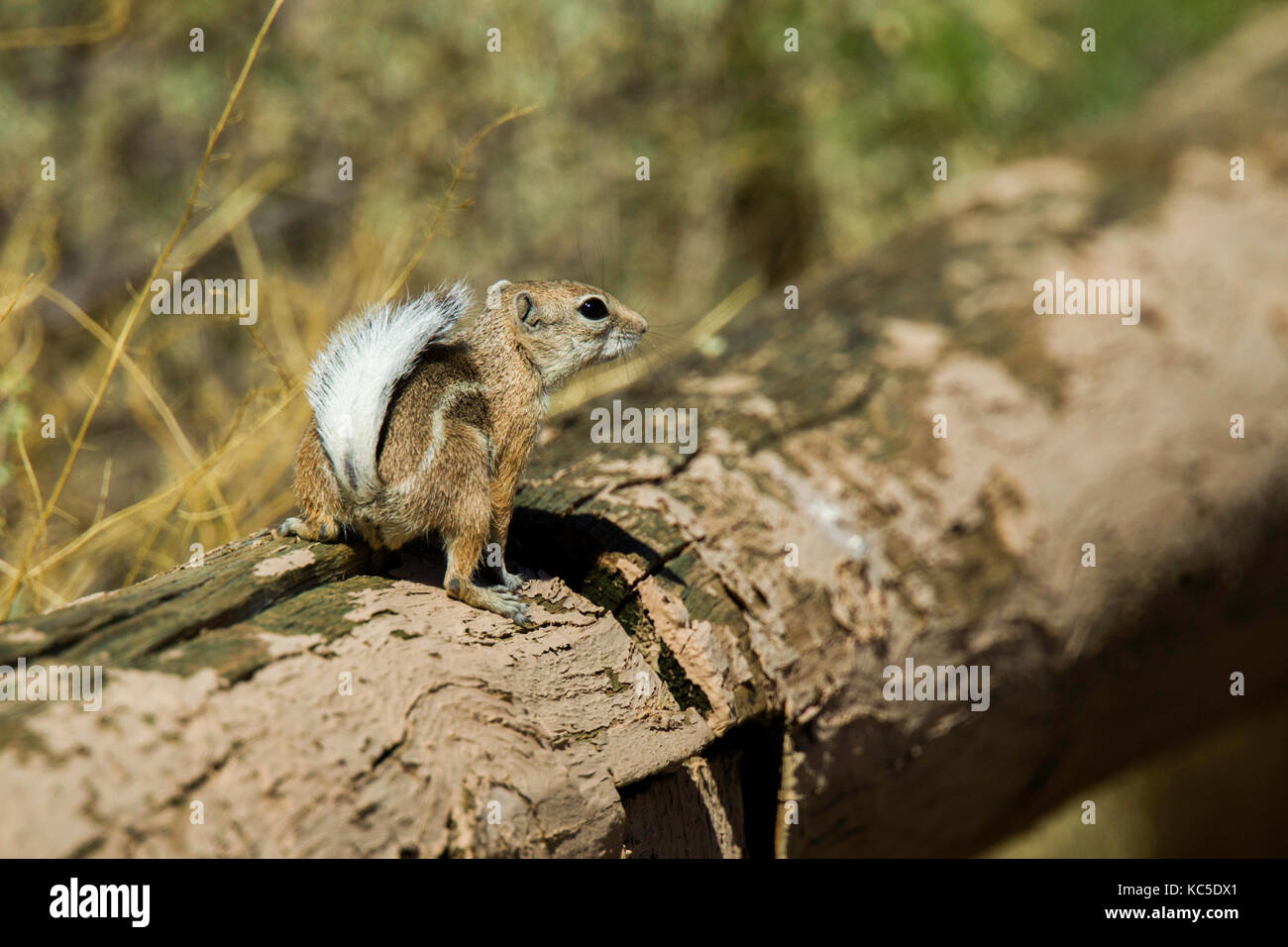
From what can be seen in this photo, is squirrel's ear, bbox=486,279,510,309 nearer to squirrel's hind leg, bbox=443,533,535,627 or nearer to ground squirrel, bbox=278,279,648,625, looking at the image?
ground squirrel, bbox=278,279,648,625

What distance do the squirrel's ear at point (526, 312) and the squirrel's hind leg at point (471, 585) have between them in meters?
0.65

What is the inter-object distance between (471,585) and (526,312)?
765 mm

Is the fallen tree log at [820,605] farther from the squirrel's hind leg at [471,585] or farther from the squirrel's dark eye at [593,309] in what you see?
the squirrel's dark eye at [593,309]

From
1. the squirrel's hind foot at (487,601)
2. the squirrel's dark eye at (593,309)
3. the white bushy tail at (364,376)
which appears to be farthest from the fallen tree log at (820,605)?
the squirrel's dark eye at (593,309)

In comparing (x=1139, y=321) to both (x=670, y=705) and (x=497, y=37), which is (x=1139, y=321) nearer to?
(x=670, y=705)

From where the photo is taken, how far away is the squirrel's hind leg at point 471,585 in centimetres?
223

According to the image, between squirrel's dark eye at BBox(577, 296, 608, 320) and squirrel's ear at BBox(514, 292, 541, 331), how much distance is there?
113mm

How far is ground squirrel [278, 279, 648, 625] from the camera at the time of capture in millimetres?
2205

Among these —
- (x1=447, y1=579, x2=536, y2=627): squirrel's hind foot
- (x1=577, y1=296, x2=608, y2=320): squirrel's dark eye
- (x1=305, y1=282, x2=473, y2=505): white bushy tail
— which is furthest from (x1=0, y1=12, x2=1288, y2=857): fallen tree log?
(x1=577, y1=296, x2=608, y2=320): squirrel's dark eye

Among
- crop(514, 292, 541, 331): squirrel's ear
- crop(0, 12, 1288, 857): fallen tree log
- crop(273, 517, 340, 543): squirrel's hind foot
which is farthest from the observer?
crop(514, 292, 541, 331): squirrel's ear

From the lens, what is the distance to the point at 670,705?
7.53 ft
